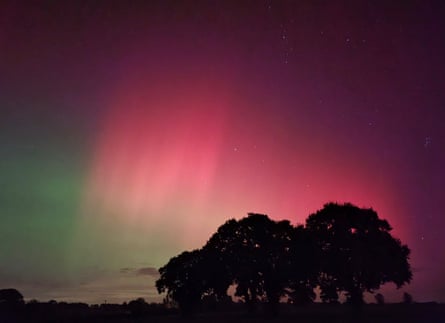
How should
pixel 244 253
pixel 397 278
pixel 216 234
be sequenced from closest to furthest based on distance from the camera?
pixel 397 278
pixel 244 253
pixel 216 234

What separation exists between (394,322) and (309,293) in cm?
2077

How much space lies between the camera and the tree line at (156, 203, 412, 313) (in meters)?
66.6

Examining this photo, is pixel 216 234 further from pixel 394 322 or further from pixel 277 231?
pixel 394 322

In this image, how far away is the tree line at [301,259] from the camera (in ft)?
218

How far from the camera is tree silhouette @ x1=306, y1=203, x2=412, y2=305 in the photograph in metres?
65.6

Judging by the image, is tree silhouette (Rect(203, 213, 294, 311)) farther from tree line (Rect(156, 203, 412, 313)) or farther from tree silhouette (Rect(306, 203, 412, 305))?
tree silhouette (Rect(306, 203, 412, 305))

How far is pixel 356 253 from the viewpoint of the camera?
65.4 metres

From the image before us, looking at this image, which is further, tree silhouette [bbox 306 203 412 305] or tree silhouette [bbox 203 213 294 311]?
tree silhouette [bbox 203 213 294 311]

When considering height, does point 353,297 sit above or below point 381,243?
below

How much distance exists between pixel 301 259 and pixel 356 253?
892 cm

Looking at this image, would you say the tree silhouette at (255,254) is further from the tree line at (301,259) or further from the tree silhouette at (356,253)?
the tree silhouette at (356,253)

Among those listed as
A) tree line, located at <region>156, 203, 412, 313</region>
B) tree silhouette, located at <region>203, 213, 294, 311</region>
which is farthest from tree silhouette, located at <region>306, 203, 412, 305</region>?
tree silhouette, located at <region>203, 213, 294, 311</region>

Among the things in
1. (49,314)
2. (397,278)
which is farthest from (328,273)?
(49,314)

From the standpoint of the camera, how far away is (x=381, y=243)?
6706cm
